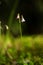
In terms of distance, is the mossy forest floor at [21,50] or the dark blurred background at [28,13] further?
the dark blurred background at [28,13]

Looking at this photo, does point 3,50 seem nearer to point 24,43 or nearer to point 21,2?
point 24,43

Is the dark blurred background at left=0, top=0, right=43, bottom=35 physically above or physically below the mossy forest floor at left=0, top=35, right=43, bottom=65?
above

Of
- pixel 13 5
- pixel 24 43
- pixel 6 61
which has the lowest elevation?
pixel 6 61

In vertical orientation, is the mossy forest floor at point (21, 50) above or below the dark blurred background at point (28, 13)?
below

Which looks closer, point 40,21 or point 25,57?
point 25,57

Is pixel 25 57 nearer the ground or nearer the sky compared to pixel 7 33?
nearer the ground

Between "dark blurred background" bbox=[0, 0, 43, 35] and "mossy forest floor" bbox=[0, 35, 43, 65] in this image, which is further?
"dark blurred background" bbox=[0, 0, 43, 35]

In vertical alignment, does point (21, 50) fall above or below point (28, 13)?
below

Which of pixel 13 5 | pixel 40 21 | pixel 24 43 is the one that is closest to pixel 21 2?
pixel 13 5
